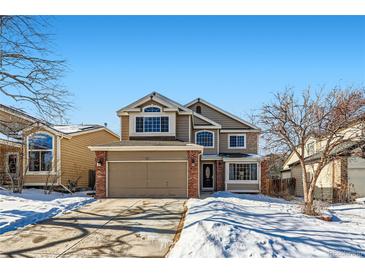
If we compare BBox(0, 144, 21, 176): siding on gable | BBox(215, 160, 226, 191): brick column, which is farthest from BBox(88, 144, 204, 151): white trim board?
BBox(215, 160, 226, 191): brick column

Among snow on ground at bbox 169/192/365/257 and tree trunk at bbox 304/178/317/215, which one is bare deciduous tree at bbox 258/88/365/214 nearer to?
tree trunk at bbox 304/178/317/215

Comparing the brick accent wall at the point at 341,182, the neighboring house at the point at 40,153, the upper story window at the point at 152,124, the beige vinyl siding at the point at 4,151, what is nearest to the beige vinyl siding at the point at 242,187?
the brick accent wall at the point at 341,182

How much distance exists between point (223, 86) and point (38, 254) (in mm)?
8285

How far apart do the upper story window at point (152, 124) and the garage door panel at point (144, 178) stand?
425cm

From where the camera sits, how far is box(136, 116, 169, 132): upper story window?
2080 cm

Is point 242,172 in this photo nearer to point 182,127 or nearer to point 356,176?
point 182,127

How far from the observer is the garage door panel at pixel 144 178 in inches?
660

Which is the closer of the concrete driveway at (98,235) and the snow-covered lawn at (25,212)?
the concrete driveway at (98,235)

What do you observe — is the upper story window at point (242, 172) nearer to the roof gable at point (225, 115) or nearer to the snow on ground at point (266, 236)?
the roof gable at point (225, 115)

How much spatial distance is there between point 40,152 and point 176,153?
861 cm

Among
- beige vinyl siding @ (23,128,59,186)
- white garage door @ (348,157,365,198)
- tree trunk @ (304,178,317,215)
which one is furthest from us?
beige vinyl siding @ (23,128,59,186)

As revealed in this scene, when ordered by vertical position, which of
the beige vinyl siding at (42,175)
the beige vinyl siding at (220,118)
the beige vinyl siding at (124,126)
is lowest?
the beige vinyl siding at (42,175)
